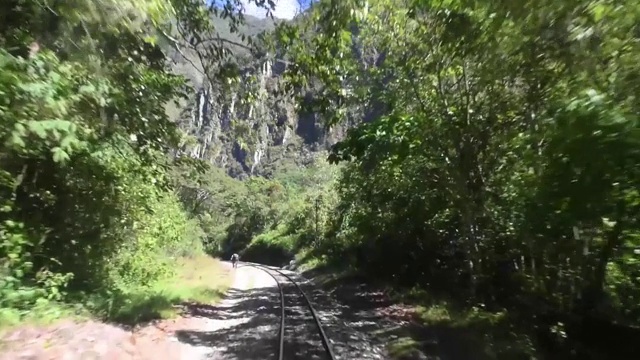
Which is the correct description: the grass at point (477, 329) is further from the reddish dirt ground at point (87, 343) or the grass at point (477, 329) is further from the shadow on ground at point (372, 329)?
the reddish dirt ground at point (87, 343)

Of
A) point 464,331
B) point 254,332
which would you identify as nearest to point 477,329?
point 464,331

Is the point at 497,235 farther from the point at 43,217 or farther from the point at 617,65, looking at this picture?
the point at 43,217

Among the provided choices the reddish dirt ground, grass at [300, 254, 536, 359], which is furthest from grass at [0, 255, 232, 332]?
grass at [300, 254, 536, 359]

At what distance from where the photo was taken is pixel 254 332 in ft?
39.7

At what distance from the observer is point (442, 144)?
12.8 meters

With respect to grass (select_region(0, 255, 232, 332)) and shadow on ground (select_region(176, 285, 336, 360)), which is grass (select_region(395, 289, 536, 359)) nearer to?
shadow on ground (select_region(176, 285, 336, 360))

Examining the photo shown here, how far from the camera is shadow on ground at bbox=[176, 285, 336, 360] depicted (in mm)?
9992

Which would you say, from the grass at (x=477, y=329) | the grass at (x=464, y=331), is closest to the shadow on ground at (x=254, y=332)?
the grass at (x=464, y=331)

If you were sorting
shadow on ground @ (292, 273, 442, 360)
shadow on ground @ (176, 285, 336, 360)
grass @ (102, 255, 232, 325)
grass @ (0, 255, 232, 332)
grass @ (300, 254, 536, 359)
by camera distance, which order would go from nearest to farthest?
grass @ (0, 255, 232, 332)
grass @ (300, 254, 536, 359)
shadow on ground @ (292, 273, 442, 360)
shadow on ground @ (176, 285, 336, 360)
grass @ (102, 255, 232, 325)

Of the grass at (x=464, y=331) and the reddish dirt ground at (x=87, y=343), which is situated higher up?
the grass at (x=464, y=331)

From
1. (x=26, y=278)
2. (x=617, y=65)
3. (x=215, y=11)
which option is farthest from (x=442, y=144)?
(x=26, y=278)

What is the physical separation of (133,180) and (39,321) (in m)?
4.33

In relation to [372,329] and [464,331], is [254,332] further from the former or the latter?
[464,331]

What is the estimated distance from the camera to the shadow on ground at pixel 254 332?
999cm
